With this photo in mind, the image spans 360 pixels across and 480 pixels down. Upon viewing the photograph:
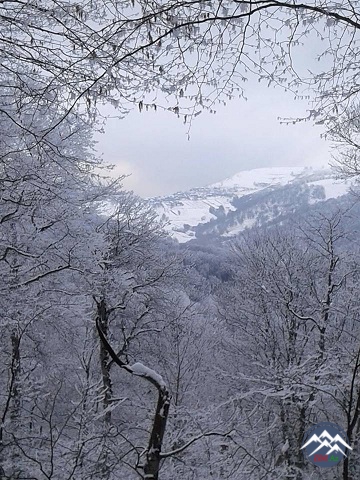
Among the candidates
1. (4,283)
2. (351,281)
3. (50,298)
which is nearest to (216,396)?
(351,281)

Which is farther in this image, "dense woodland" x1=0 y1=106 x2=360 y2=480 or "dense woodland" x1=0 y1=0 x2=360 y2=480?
"dense woodland" x1=0 y1=106 x2=360 y2=480

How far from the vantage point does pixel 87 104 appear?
2.83 metres

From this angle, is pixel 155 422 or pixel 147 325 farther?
pixel 147 325

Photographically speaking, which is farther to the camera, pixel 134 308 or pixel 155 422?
pixel 134 308

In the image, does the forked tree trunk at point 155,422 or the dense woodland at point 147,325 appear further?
the dense woodland at point 147,325

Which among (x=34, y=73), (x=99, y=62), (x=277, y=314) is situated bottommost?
(x=277, y=314)

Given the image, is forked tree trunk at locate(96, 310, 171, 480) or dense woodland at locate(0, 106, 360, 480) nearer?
forked tree trunk at locate(96, 310, 171, 480)

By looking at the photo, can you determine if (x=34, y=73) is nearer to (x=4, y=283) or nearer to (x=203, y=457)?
(x=4, y=283)

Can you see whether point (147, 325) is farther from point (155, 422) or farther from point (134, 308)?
point (155, 422)

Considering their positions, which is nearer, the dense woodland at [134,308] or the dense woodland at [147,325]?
the dense woodland at [134,308]

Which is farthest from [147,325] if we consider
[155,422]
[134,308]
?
[155,422]

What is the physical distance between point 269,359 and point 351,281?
2983 millimetres

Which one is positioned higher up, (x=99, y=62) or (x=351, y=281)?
(x=99, y=62)

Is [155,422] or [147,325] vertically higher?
[147,325]
